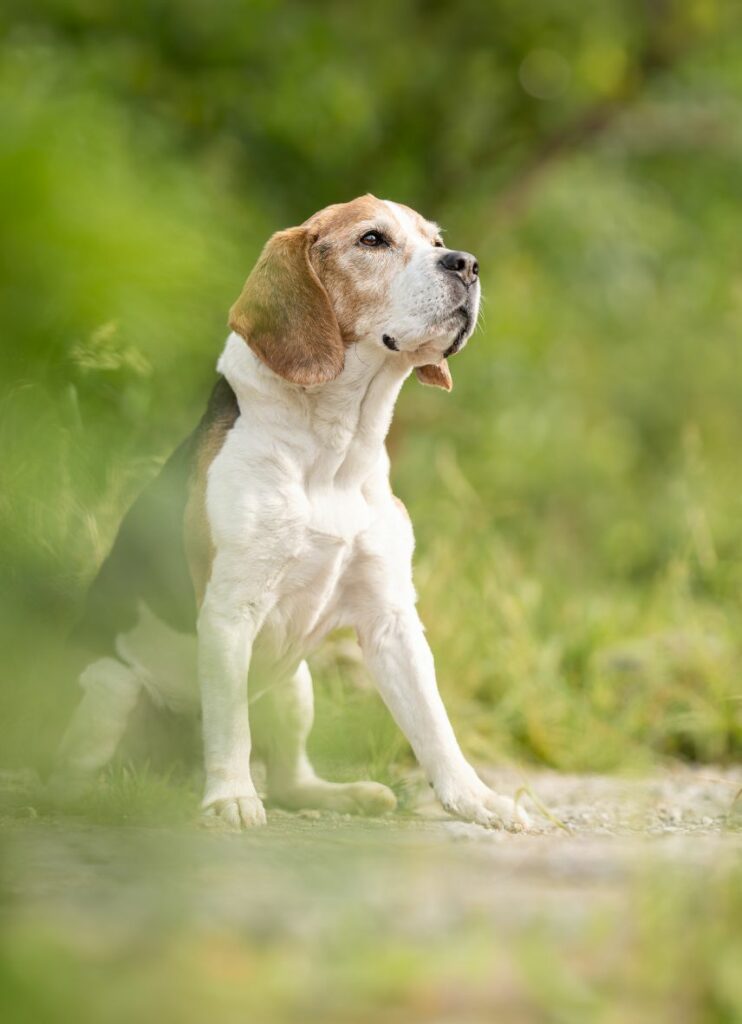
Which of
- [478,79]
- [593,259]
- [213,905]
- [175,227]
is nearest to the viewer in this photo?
[175,227]

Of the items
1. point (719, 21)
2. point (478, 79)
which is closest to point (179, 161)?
point (478, 79)

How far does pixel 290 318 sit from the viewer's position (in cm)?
351

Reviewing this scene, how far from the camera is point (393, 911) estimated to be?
2086 mm

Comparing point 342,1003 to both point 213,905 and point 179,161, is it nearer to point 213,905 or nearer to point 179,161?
point 213,905

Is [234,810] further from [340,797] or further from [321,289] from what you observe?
[321,289]

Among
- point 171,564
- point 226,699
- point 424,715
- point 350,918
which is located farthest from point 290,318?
point 350,918

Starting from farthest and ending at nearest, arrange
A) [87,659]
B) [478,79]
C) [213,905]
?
[478,79] < [87,659] < [213,905]

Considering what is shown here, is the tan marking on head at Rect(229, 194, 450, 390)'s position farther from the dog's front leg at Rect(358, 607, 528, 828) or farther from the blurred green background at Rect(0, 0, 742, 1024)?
the dog's front leg at Rect(358, 607, 528, 828)

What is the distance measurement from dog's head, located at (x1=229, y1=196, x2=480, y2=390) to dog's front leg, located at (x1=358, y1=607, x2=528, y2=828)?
743 millimetres

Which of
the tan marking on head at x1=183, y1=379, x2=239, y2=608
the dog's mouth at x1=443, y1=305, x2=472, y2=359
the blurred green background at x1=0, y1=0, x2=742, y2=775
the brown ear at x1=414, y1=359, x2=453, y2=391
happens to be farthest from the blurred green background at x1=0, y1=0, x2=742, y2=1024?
the brown ear at x1=414, y1=359, x2=453, y2=391

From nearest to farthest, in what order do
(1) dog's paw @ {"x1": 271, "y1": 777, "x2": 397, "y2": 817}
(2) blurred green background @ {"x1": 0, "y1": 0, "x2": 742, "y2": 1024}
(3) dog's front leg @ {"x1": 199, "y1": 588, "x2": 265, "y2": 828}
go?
(2) blurred green background @ {"x1": 0, "y1": 0, "x2": 742, "y2": 1024}, (3) dog's front leg @ {"x1": 199, "y1": 588, "x2": 265, "y2": 828}, (1) dog's paw @ {"x1": 271, "y1": 777, "x2": 397, "y2": 817}

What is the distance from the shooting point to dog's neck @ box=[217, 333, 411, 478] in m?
3.53

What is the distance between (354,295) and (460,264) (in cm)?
31

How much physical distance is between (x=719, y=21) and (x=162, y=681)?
33.5 feet
